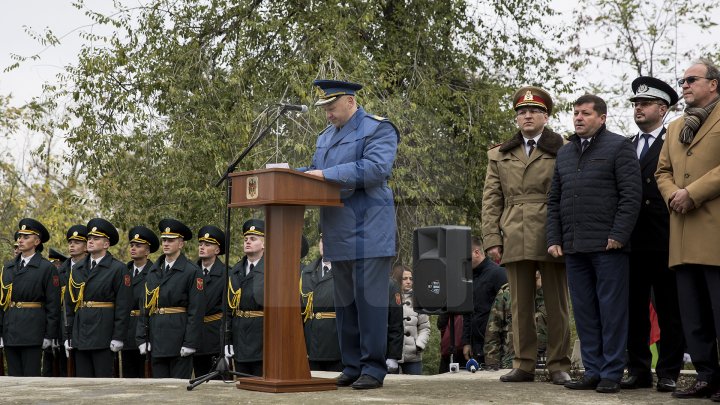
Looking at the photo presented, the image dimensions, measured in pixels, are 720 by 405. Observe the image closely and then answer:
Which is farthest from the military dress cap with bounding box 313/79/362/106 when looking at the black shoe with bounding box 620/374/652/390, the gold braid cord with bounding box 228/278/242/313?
the gold braid cord with bounding box 228/278/242/313

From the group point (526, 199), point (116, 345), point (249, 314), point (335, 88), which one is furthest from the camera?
point (116, 345)

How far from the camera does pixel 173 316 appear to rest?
9.28 meters

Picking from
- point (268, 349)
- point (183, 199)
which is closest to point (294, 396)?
point (268, 349)

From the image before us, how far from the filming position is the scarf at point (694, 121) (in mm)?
5578

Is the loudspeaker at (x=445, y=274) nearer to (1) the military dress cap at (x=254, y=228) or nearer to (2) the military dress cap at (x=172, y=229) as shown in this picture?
(1) the military dress cap at (x=254, y=228)

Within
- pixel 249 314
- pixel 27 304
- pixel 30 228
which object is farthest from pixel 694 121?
pixel 30 228

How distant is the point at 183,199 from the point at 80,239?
392cm

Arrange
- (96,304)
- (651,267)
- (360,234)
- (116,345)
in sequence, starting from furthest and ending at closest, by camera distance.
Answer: (96,304)
(116,345)
(651,267)
(360,234)

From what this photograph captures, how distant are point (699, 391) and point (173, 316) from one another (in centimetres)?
520

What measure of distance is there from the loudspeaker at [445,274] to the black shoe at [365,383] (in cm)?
184

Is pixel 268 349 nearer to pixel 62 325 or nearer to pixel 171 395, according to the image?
pixel 171 395

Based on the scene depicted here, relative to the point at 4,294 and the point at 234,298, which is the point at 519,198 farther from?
the point at 4,294

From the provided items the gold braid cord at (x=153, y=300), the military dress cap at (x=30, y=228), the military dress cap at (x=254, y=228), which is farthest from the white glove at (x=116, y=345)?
the military dress cap at (x=254, y=228)

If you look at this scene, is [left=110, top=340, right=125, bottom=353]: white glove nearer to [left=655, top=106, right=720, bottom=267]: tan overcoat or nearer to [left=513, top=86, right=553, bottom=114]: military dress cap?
[left=513, top=86, right=553, bottom=114]: military dress cap
